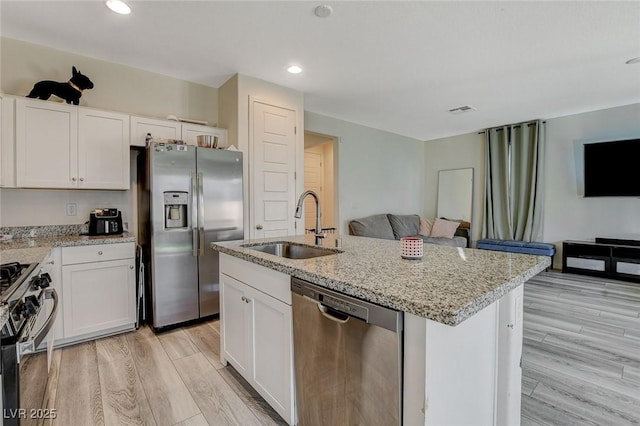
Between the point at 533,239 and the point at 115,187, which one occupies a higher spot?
the point at 115,187

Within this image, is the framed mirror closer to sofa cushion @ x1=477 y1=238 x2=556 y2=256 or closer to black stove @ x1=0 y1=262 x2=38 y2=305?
sofa cushion @ x1=477 y1=238 x2=556 y2=256

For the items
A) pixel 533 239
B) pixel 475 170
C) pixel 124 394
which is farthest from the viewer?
pixel 475 170

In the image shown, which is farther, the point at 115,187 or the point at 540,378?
the point at 115,187

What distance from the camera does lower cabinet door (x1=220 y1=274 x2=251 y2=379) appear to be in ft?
5.84

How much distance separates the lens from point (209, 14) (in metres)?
2.21

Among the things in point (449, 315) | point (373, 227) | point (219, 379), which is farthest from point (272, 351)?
point (373, 227)

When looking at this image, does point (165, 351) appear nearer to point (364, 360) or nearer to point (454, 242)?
point (364, 360)

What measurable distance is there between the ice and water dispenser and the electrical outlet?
3.04 feet

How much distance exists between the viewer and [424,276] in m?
1.17

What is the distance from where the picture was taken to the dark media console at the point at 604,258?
13.6ft

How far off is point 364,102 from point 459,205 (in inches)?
133

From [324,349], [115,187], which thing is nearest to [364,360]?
[324,349]

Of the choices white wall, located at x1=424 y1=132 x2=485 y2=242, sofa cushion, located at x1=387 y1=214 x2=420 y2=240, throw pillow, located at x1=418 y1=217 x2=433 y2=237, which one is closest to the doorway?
sofa cushion, located at x1=387 y1=214 x2=420 y2=240

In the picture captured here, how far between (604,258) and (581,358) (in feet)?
10.2
